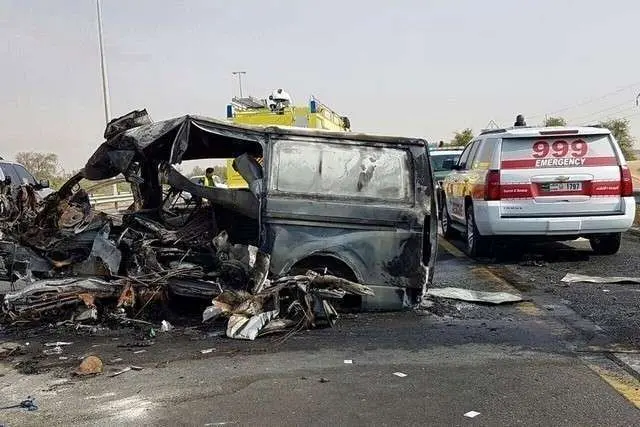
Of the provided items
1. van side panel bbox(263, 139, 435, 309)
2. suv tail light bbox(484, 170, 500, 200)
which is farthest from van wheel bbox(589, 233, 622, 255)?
van side panel bbox(263, 139, 435, 309)

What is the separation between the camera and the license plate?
8859 millimetres

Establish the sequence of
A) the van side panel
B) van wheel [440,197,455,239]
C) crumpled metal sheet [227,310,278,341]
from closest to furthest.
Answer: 1. crumpled metal sheet [227,310,278,341]
2. the van side panel
3. van wheel [440,197,455,239]

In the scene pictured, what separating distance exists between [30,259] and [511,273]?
229 inches

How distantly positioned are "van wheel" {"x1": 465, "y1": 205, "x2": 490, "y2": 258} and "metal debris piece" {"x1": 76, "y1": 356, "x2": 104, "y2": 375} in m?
6.02

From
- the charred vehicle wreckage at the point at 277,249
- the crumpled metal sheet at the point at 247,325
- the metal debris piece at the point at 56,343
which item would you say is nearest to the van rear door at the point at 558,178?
the charred vehicle wreckage at the point at 277,249

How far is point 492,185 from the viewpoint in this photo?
8969 mm

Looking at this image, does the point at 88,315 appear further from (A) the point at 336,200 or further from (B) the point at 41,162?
(B) the point at 41,162

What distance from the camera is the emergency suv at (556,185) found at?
29.1 feet

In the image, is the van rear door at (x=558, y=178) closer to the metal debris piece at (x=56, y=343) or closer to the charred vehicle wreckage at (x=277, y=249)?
the charred vehicle wreckage at (x=277, y=249)

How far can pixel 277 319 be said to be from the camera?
230 inches

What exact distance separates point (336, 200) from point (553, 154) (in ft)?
13.4

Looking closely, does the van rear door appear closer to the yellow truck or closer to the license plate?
the license plate

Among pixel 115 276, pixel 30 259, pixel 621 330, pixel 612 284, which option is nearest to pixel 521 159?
pixel 612 284

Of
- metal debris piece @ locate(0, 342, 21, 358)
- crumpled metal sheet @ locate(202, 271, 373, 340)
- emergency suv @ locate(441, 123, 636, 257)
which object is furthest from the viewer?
emergency suv @ locate(441, 123, 636, 257)
